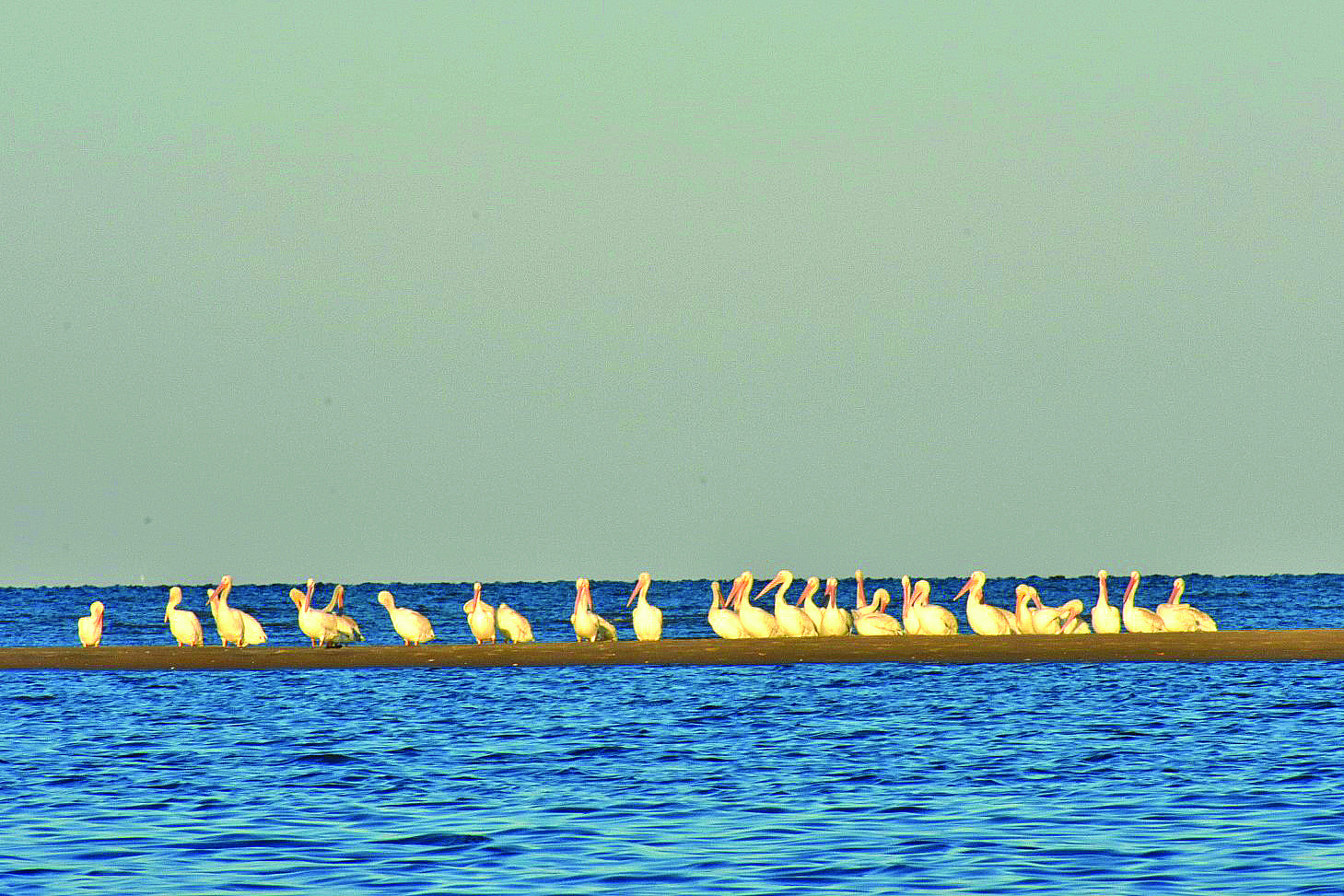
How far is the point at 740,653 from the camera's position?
2242 centimetres

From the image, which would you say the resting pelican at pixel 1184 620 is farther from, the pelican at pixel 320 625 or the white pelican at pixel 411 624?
the pelican at pixel 320 625

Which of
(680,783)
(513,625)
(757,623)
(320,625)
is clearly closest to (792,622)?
(757,623)

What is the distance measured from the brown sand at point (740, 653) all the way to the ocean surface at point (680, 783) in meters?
0.45

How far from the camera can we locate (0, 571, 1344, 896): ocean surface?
37.3 feet

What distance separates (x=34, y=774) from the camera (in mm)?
16078

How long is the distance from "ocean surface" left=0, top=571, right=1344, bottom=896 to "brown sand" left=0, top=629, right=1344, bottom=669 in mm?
445

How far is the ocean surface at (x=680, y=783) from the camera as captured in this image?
11.4 metres

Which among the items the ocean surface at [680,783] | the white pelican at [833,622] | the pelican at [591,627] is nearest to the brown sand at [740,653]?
the ocean surface at [680,783]

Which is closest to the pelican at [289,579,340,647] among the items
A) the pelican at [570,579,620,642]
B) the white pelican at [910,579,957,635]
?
the pelican at [570,579,620,642]

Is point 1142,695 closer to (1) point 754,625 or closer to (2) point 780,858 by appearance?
(1) point 754,625

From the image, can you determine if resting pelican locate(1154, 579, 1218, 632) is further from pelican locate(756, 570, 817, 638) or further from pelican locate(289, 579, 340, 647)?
pelican locate(289, 579, 340, 647)

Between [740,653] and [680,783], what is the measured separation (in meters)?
7.25

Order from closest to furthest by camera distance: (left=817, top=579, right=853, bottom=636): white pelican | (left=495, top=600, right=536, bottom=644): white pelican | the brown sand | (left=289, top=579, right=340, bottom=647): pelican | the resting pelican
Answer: the brown sand
(left=289, top=579, right=340, bottom=647): pelican
the resting pelican
(left=495, top=600, right=536, bottom=644): white pelican
(left=817, top=579, right=853, bottom=636): white pelican

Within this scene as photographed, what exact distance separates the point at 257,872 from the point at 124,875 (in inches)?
28.9
